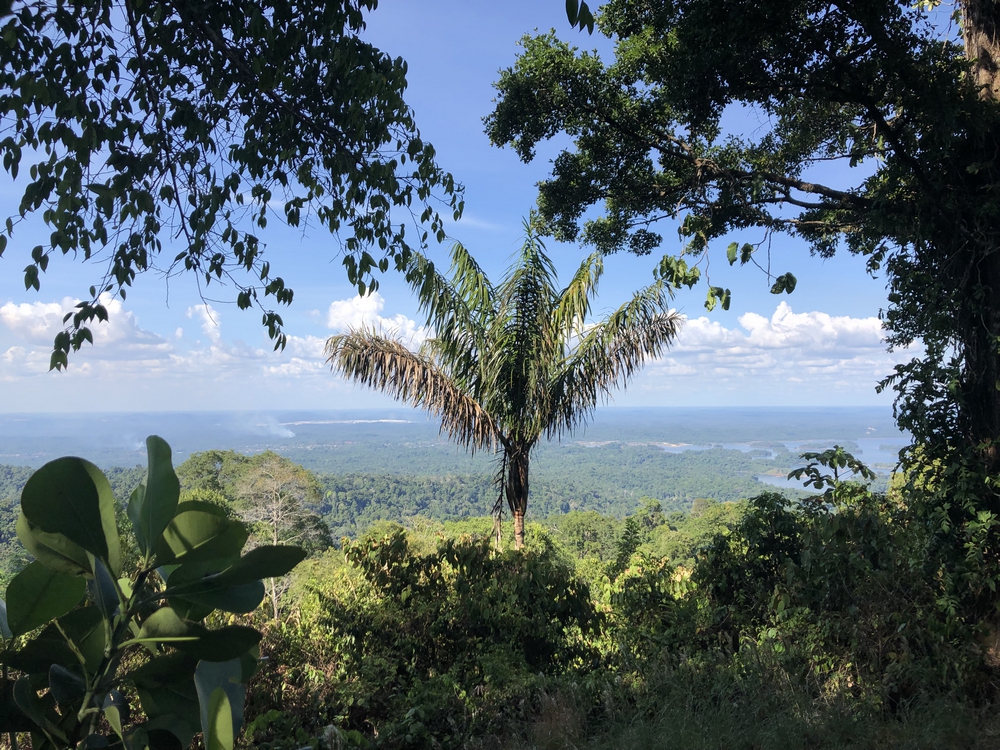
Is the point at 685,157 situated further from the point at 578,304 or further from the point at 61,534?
the point at 61,534

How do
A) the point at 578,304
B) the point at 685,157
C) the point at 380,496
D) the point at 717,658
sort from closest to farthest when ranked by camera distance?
1. the point at 717,658
2. the point at 685,157
3. the point at 578,304
4. the point at 380,496

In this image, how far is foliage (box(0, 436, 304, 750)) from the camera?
0.44 metres

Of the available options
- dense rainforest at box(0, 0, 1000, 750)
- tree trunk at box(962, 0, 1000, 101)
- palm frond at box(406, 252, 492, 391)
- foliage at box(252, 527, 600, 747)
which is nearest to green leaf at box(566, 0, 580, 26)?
dense rainforest at box(0, 0, 1000, 750)

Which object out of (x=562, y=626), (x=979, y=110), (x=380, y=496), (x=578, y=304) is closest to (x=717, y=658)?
(x=562, y=626)

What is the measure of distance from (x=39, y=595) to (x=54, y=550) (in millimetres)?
57

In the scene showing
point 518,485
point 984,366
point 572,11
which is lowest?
point 518,485

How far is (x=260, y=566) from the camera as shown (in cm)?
47

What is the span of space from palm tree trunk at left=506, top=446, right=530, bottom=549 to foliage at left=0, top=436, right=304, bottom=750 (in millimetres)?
7723

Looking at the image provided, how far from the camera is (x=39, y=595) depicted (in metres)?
0.48

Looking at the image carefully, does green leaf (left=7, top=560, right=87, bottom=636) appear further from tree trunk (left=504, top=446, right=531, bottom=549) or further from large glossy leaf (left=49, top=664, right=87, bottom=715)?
tree trunk (left=504, top=446, right=531, bottom=549)

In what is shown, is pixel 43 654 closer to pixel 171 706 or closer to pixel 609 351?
pixel 171 706

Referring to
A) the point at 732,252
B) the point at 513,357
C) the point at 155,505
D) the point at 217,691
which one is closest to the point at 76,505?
the point at 155,505

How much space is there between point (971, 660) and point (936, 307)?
200 cm

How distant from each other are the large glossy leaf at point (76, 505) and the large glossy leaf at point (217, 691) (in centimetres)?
10
